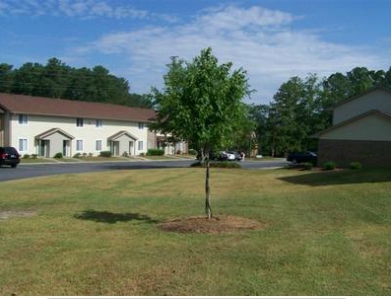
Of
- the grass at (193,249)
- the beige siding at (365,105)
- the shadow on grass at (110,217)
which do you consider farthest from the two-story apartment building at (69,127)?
the shadow on grass at (110,217)

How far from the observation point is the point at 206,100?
12641mm

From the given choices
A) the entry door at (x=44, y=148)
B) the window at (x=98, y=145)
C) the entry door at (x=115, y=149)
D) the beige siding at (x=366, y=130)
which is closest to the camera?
the beige siding at (x=366, y=130)

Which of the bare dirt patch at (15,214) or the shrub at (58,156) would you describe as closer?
the bare dirt patch at (15,214)

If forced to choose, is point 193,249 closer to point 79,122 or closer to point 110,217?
point 110,217

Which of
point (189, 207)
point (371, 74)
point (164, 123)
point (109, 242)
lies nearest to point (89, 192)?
point (189, 207)

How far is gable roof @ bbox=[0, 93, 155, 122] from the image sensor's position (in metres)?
59.7

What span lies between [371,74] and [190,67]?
11676 centimetres

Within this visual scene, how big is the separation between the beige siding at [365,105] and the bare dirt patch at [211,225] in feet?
112

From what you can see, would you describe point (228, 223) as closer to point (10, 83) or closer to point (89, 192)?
point (89, 192)

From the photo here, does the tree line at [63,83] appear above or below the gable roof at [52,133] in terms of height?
above

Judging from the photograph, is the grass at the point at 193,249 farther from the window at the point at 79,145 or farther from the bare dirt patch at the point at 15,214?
the window at the point at 79,145

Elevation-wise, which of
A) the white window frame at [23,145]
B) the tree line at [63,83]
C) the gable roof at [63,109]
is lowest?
the white window frame at [23,145]

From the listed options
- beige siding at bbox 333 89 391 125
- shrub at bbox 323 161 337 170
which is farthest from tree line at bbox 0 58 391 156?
shrub at bbox 323 161 337 170

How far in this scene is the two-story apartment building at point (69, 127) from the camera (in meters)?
58.7
